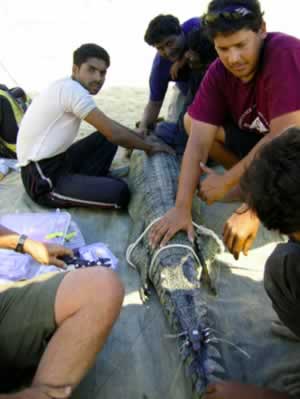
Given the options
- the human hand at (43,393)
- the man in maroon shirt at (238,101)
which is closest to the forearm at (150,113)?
the man in maroon shirt at (238,101)

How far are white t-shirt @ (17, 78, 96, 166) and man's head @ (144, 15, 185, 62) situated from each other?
35.8 inches

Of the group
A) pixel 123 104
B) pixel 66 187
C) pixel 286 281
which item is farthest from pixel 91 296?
pixel 123 104

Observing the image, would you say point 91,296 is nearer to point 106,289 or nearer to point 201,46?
point 106,289

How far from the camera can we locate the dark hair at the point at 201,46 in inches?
139

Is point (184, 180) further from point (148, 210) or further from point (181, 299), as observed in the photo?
point (181, 299)

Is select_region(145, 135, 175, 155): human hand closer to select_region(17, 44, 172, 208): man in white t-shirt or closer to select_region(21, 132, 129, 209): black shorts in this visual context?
select_region(17, 44, 172, 208): man in white t-shirt

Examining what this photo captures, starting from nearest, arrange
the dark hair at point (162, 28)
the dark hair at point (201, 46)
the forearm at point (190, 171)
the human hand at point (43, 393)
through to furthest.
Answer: the human hand at point (43, 393) → the forearm at point (190, 171) → the dark hair at point (201, 46) → the dark hair at point (162, 28)

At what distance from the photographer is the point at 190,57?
12.2 feet

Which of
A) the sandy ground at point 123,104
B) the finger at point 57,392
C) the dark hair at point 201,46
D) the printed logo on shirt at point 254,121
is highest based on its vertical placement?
the dark hair at point 201,46

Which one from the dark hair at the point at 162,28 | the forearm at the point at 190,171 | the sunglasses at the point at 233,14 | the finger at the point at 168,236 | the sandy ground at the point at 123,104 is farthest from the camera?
the sandy ground at the point at 123,104

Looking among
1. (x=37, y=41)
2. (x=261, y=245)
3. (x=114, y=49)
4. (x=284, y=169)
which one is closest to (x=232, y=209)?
(x=261, y=245)

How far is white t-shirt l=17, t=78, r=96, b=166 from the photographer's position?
3.39 metres

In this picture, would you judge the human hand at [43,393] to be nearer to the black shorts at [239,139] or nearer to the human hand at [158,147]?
the black shorts at [239,139]

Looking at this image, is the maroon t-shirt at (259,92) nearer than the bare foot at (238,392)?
No
